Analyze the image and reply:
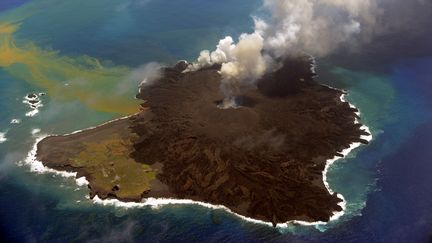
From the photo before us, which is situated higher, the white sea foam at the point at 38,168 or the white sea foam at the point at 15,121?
the white sea foam at the point at 15,121

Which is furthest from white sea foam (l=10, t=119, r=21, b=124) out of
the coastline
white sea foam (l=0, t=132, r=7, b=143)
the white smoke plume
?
the white smoke plume

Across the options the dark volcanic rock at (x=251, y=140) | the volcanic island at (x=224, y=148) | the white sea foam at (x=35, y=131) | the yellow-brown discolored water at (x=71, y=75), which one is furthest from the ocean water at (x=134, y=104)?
the dark volcanic rock at (x=251, y=140)

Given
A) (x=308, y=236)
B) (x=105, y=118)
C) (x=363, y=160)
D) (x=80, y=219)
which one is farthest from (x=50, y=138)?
(x=363, y=160)

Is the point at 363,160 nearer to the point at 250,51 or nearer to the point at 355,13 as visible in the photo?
the point at 250,51

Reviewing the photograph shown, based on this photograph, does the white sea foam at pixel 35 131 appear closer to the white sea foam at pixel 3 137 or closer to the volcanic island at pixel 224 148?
the volcanic island at pixel 224 148

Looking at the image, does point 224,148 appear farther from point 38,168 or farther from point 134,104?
point 38,168

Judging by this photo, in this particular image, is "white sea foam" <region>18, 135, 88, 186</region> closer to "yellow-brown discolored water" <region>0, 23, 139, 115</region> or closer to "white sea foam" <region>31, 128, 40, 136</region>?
"white sea foam" <region>31, 128, 40, 136</region>
